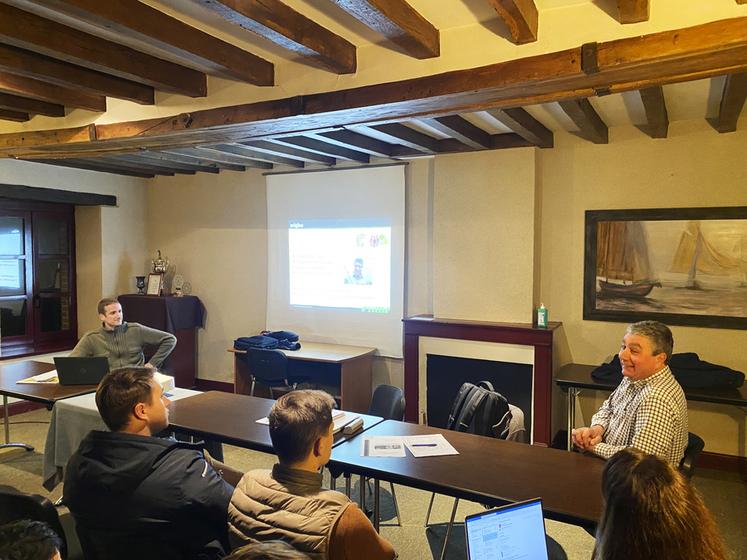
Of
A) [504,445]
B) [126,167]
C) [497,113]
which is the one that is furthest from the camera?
[126,167]

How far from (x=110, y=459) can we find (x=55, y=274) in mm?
5384

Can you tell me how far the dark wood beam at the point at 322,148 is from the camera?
4457mm

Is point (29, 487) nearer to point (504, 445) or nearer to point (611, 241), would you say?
point (504, 445)

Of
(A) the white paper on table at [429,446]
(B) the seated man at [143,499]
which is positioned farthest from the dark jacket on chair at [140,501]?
(A) the white paper on table at [429,446]

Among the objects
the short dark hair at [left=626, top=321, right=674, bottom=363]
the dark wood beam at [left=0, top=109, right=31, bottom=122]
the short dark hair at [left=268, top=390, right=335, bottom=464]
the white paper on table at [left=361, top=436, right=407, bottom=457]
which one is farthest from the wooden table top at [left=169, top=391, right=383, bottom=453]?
the dark wood beam at [left=0, top=109, right=31, bottom=122]

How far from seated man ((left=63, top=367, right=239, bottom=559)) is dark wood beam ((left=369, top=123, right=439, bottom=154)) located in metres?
2.80

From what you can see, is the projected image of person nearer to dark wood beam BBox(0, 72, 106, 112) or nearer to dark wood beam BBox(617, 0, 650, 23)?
dark wood beam BBox(0, 72, 106, 112)

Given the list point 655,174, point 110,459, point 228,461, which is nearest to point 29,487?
point 228,461

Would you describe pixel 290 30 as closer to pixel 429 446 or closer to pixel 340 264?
pixel 429 446

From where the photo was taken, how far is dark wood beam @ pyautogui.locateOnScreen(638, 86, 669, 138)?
127 inches

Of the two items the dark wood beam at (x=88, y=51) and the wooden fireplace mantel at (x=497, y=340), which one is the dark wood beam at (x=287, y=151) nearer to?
the dark wood beam at (x=88, y=51)

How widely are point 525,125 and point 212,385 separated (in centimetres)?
462

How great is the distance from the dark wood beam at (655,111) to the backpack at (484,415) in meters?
1.82

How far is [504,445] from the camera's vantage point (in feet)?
8.55
